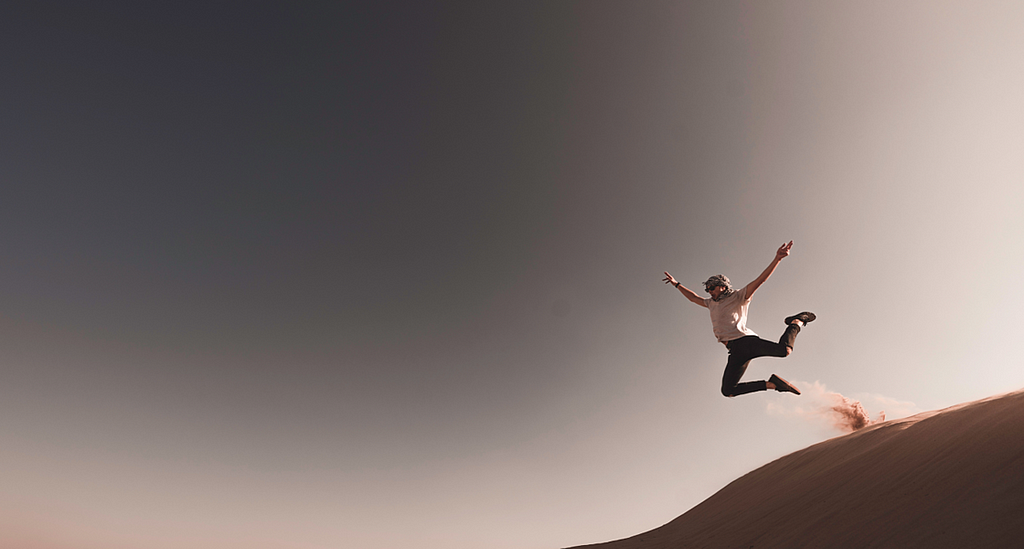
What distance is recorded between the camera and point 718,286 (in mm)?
6422

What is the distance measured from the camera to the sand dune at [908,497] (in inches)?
171

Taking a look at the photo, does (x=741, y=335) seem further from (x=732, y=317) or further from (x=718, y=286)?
(x=718, y=286)

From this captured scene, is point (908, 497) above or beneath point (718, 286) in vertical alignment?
beneath

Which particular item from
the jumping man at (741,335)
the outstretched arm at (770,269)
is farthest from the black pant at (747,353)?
the outstretched arm at (770,269)

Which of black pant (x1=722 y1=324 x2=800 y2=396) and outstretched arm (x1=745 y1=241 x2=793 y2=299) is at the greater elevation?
outstretched arm (x1=745 y1=241 x2=793 y2=299)

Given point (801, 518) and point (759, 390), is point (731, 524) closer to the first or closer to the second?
point (801, 518)

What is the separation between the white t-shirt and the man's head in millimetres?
143

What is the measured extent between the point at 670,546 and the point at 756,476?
7.71 meters

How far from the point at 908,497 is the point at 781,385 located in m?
2.10

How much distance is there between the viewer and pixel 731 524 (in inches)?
368

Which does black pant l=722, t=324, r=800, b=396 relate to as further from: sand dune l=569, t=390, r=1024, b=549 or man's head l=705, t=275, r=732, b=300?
sand dune l=569, t=390, r=1024, b=549

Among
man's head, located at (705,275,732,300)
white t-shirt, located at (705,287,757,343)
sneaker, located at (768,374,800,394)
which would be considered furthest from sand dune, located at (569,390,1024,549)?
man's head, located at (705,275,732,300)

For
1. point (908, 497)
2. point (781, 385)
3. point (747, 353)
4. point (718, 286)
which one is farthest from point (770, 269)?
point (908, 497)

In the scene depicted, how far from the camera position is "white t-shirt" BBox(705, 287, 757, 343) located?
6113 mm
